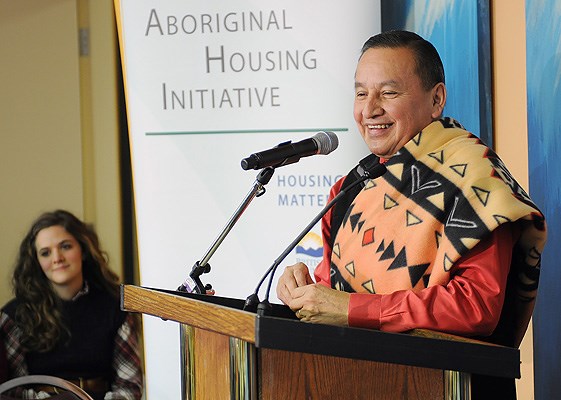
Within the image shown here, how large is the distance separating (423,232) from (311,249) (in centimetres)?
175

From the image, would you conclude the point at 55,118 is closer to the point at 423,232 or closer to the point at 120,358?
the point at 120,358

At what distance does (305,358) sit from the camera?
191cm

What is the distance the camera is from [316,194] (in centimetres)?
395

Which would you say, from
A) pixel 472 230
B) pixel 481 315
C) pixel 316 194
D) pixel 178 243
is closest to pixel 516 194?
pixel 472 230

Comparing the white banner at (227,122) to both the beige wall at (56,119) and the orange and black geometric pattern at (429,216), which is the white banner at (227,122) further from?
the beige wall at (56,119)

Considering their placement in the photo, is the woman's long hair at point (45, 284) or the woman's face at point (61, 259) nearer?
the woman's long hair at point (45, 284)

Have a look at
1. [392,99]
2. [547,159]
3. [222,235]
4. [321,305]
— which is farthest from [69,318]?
[321,305]

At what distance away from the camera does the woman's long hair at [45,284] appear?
4.31 meters

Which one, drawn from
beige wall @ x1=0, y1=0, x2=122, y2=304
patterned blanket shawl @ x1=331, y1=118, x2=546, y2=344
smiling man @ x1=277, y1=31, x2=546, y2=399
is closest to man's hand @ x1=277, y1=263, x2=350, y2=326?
smiling man @ x1=277, y1=31, x2=546, y2=399

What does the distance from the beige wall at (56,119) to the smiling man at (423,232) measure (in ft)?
13.0

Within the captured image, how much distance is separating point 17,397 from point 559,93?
235 cm

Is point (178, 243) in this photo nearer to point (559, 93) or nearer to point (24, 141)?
point (559, 93)

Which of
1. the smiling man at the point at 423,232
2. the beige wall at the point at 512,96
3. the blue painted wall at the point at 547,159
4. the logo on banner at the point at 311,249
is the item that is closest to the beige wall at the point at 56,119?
the logo on banner at the point at 311,249

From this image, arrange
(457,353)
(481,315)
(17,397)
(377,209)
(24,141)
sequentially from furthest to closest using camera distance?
(24,141) < (17,397) < (377,209) < (481,315) < (457,353)
